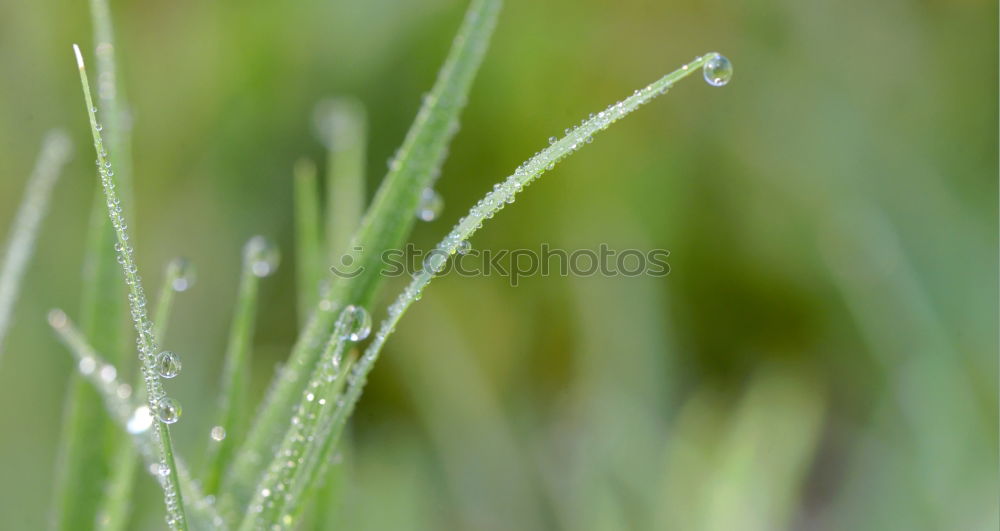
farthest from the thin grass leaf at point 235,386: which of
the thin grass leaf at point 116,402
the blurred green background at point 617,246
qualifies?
the blurred green background at point 617,246

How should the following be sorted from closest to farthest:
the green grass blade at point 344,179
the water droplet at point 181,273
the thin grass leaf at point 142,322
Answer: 1. the thin grass leaf at point 142,322
2. the water droplet at point 181,273
3. the green grass blade at point 344,179

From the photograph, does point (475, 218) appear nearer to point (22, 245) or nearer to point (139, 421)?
point (139, 421)

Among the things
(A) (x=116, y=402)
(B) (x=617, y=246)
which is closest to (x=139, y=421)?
(A) (x=116, y=402)

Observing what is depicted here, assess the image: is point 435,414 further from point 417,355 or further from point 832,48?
point 832,48

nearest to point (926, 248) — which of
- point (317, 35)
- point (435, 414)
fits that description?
point (435, 414)

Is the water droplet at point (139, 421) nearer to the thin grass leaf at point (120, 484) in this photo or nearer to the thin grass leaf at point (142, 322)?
the thin grass leaf at point (120, 484)
